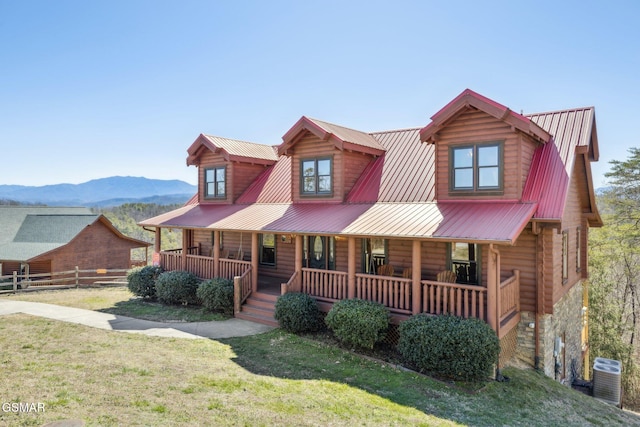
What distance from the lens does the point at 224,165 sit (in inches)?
736

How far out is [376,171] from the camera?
50.3 feet

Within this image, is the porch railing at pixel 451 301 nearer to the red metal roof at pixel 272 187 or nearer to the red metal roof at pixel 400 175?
the red metal roof at pixel 400 175

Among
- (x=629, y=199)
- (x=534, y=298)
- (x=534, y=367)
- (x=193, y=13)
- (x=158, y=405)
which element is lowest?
(x=534, y=367)

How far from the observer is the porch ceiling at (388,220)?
31.9ft

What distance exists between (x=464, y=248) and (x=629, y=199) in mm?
20286

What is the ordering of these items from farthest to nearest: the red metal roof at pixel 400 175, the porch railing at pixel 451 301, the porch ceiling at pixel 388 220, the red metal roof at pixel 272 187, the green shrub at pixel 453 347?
the red metal roof at pixel 272 187, the red metal roof at pixel 400 175, the porch ceiling at pixel 388 220, the porch railing at pixel 451 301, the green shrub at pixel 453 347

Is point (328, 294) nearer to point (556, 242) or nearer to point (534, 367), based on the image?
point (534, 367)

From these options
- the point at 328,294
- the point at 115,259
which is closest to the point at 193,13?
the point at 328,294

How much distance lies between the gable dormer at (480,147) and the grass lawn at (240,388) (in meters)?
5.31

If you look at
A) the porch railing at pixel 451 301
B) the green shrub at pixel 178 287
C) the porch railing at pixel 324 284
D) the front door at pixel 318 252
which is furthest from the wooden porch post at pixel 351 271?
the green shrub at pixel 178 287

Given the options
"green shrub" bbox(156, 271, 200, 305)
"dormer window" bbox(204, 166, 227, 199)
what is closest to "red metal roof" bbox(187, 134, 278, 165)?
"dormer window" bbox(204, 166, 227, 199)

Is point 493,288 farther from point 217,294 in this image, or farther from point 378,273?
point 217,294

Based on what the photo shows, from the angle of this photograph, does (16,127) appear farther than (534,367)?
Yes

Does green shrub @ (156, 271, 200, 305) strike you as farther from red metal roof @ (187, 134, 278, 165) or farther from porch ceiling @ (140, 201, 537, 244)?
red metal roof @ (187, 134, 278, 165)
